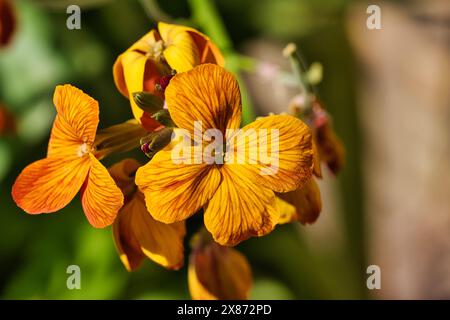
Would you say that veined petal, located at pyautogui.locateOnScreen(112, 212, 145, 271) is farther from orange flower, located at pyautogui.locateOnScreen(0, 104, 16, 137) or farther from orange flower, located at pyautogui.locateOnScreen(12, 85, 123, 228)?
orange flower, located at pyautogui.locateOnScreen(0, 104, 16, 137)

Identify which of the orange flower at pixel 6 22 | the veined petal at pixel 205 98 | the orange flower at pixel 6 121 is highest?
the orange flower at pixel 6 22

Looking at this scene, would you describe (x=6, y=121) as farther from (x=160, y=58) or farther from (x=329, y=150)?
(x=329, y=150)

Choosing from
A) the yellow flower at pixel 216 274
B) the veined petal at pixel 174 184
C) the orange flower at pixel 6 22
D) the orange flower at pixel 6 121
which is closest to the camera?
the veined petal at pixel 174 184

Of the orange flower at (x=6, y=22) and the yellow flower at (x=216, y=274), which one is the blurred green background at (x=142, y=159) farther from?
the yellow flower at (x=216, y=274)

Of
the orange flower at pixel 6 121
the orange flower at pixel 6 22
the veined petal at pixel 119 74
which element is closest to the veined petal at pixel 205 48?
the veined petal at pixel 119 74

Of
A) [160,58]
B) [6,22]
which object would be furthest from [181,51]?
[6,22]

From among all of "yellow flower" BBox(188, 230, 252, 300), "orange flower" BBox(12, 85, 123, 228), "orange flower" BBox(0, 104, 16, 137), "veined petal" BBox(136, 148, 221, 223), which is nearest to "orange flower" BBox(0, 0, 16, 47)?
"orange flower" BBox(0, 104, 16, 137)
